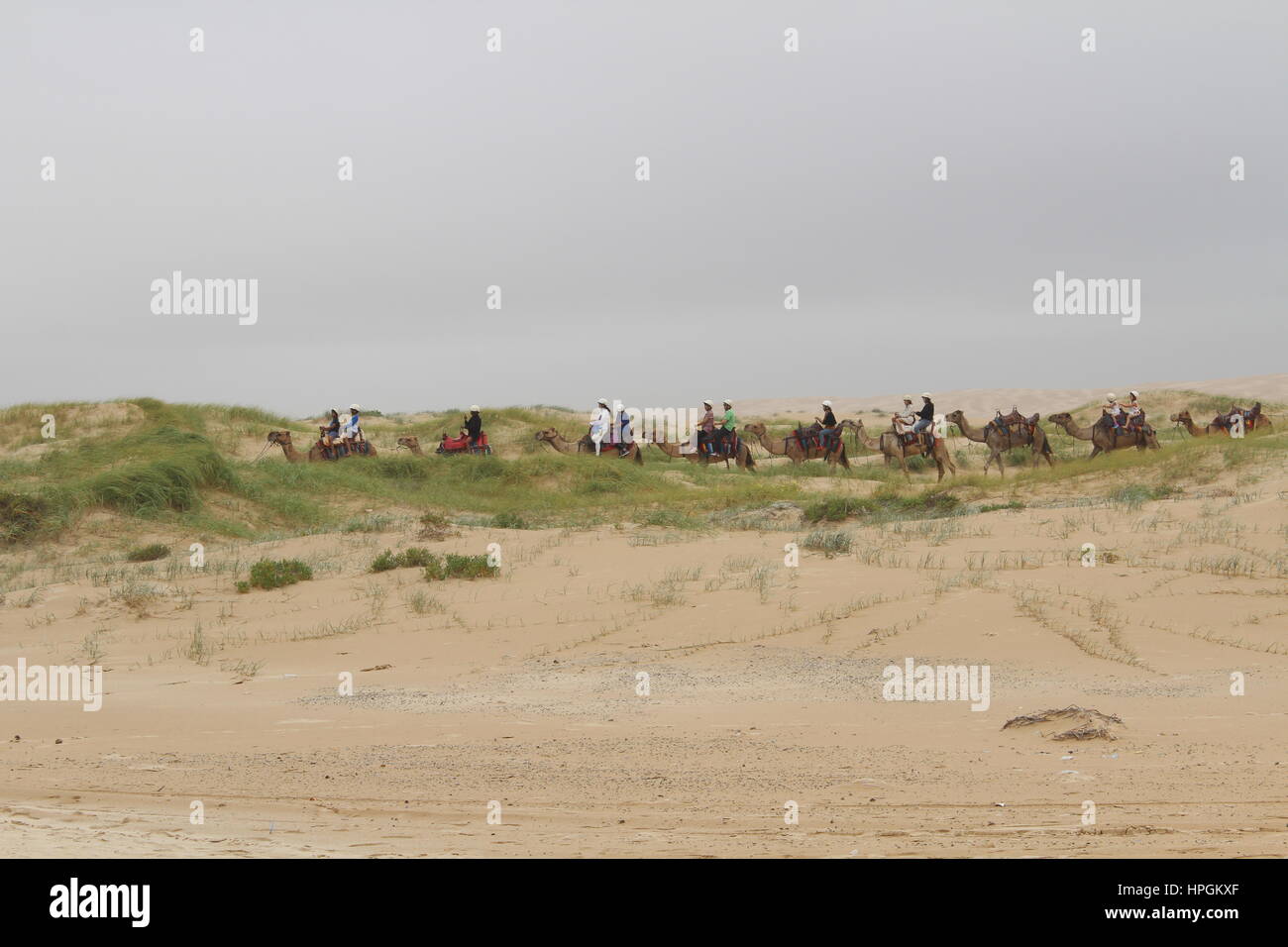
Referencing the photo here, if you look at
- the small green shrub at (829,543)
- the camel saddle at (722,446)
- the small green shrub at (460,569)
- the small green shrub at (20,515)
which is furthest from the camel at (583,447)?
the small green shrub at (460,569)

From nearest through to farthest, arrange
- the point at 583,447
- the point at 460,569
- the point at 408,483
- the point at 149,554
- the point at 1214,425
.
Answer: the point at 460,569, the point at 149,554, the point at 408,483, the point at 583,447, the point at 1214,425

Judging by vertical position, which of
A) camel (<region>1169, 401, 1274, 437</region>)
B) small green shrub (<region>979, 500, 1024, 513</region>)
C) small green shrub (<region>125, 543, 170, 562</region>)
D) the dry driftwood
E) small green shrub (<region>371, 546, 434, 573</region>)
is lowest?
the dry driftwood

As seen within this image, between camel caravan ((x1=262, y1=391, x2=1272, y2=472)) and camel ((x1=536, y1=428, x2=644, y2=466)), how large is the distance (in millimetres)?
25

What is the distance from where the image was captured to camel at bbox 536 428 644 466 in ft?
106

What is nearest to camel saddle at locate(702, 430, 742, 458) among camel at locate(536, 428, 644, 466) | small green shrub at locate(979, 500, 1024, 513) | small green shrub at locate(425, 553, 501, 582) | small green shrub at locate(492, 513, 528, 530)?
camel at locate(536, 428, 644, 466)

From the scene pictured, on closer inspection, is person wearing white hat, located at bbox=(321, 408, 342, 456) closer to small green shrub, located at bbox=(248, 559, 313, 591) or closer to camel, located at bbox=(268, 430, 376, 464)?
camel, located at bbox=(268, 430, 376, 464)

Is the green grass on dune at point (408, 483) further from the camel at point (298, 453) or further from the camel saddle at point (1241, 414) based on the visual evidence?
the camel saddle at point (1241, 414)

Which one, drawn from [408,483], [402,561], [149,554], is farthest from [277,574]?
[408,483]

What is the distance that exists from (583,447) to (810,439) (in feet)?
19.6

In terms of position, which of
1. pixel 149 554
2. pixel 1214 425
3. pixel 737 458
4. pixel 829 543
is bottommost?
pixel 149 554

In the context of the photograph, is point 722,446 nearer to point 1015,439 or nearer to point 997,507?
point 1015,439

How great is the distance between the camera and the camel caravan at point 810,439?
101 feet

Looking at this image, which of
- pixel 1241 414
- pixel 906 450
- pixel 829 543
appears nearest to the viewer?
pixel 829 543

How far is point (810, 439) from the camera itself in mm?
33406
